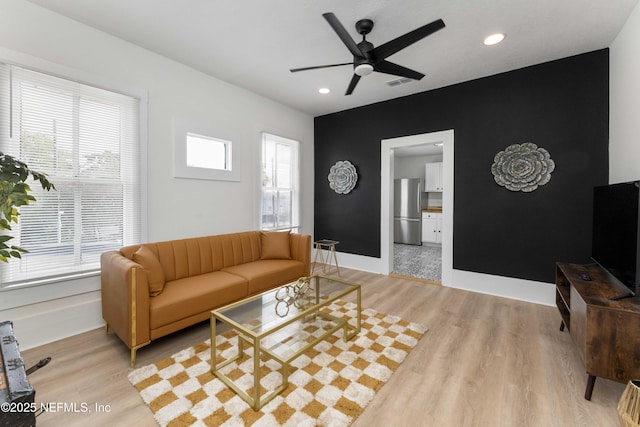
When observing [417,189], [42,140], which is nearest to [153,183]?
[42,140]

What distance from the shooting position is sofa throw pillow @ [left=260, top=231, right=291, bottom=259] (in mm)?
3600

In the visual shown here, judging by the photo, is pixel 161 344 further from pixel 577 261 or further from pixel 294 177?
pixel 577 261

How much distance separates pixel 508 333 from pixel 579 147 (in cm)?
224

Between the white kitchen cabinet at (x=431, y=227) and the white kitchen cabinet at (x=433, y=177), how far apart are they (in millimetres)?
709

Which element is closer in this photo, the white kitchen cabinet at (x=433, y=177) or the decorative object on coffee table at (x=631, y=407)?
the decorative object on coffee table at (x=631, y=407)

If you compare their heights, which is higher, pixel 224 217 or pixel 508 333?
pixel 224 217

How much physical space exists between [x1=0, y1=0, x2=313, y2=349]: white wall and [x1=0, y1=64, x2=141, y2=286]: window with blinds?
153 millimetres

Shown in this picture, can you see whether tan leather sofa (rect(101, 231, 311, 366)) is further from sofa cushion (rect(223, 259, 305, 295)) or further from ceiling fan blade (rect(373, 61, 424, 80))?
ceiling fan blade (rect(373, 61, 424, 80))

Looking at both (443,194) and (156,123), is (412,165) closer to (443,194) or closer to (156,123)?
(443,194)

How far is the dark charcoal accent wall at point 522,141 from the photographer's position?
2939 mm

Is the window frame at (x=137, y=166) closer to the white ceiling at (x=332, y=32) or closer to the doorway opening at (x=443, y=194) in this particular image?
the white ceiling at (x=332, y=32)

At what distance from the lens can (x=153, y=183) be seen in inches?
116

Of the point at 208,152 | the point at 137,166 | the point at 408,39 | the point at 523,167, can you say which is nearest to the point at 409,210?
the point at 523,167

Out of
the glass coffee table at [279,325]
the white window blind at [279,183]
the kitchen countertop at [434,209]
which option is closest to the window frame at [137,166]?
the glass coffee table at [279,325]
